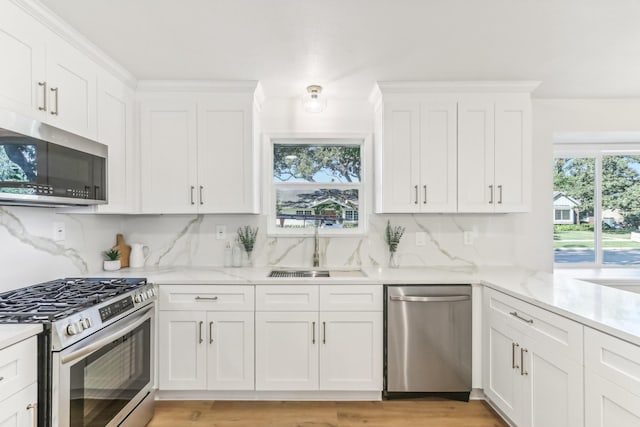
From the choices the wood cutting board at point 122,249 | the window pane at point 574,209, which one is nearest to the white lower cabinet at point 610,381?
the window pane at point 574,209

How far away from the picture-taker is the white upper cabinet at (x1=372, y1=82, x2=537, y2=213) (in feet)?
9.18

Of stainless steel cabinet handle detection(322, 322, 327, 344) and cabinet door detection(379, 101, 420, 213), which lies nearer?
stainless steel cabinet handle detection(322, 322, 327, 344)

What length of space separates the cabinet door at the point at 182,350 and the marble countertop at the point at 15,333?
108cm

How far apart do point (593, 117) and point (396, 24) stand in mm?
2329

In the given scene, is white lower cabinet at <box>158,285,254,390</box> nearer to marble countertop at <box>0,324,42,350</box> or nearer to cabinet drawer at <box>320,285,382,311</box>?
cabinet drawer at <box>320,285,382,311</box>

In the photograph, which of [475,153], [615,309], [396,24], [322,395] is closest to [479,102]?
[475,153]

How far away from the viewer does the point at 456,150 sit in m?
2.80

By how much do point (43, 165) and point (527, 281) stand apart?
2.84 m

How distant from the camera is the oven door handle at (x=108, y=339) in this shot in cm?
156

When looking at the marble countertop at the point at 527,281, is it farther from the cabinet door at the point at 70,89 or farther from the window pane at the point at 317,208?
the cabinet door at the point at 70,89

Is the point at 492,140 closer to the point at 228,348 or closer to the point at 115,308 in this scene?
the point at 228,348

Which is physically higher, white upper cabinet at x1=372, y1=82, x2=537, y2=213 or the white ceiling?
the white ceiling

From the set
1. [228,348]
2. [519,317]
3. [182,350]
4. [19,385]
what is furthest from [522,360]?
[19,385]

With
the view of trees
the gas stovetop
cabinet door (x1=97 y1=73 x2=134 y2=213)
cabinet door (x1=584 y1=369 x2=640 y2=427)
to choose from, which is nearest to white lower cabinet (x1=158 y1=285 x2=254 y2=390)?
the gas stovetop
